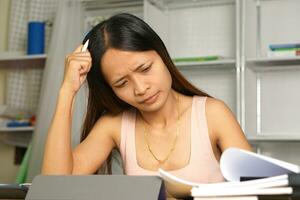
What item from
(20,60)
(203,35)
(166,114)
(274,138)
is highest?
(203,35)

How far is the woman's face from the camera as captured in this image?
132 centimetres

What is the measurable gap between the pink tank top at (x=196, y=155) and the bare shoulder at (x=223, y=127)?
19mm

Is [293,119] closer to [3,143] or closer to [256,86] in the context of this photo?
Result: [256,86]

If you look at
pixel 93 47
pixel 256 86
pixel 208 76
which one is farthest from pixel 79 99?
pixel 93 47

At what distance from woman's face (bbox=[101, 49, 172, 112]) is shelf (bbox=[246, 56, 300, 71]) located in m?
1.41

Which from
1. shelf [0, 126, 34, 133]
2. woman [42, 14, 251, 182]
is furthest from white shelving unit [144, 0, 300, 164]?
woman [42, 14, 251, 182]

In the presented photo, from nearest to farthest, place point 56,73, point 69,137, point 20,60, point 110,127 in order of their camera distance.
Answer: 1. point 69,137
2. point 110,127
3. point 56,73
4. point 20,60

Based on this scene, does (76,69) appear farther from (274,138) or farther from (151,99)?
(274,138)

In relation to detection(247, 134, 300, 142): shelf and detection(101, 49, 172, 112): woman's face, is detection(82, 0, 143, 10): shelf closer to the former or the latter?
detection(247, 134, 300, 142): shelf

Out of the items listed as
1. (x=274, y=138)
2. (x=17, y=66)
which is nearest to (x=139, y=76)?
(x=274, y=138)

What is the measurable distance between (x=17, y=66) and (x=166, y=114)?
6.84 ft

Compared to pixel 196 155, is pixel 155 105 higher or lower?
higher

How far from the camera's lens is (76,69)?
1.45 meters

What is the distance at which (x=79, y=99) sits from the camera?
288 centimetres
